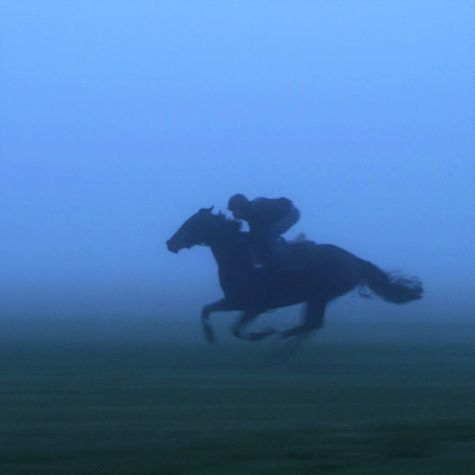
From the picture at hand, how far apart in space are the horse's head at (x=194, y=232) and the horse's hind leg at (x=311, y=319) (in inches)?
59.5

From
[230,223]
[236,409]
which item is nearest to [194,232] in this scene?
[230,223]

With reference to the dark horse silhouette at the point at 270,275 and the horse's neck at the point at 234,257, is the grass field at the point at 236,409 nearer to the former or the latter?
the dark horse silhouette at the point at 270,275

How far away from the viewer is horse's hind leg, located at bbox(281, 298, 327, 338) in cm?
Result: 1620

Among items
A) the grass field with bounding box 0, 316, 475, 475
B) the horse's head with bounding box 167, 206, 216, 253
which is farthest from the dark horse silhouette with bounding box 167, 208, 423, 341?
the grass field with bounding box 0, 316, 475, 475

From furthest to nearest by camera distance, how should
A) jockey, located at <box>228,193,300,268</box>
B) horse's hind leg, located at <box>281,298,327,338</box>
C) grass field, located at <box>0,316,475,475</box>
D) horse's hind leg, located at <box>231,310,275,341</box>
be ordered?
horse's hind leg, located at <box>281,298,327,338</box> < horse's hind leg, located at <box>231,310,275,341</box> < jockey, located at <box>228,193,300,268</box> < grass field, located at <box>0,316,475,475</box>

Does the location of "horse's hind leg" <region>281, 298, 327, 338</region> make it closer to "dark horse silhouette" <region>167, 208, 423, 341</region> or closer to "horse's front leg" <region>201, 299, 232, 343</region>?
"dark horse silhouette" <region>167, 208, 423, 341</region>

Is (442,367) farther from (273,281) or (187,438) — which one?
(187,438)

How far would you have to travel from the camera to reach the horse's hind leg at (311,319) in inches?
638

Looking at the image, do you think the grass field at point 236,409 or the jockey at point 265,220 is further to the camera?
the jockey at point 265,220

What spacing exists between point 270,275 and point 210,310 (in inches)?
37.9

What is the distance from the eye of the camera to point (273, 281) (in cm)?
1589

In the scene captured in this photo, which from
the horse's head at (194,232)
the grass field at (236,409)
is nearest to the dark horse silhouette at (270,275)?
the horse's head at (194,232)

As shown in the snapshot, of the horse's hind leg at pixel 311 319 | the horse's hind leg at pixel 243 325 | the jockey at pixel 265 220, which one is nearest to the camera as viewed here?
the jockey at pixel 265 220

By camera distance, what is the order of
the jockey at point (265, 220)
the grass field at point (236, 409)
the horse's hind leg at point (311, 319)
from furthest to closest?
the horse's hind leg at point (311, 319) → the jockey at point (265, 220) → the grass field at point (236, 409)
